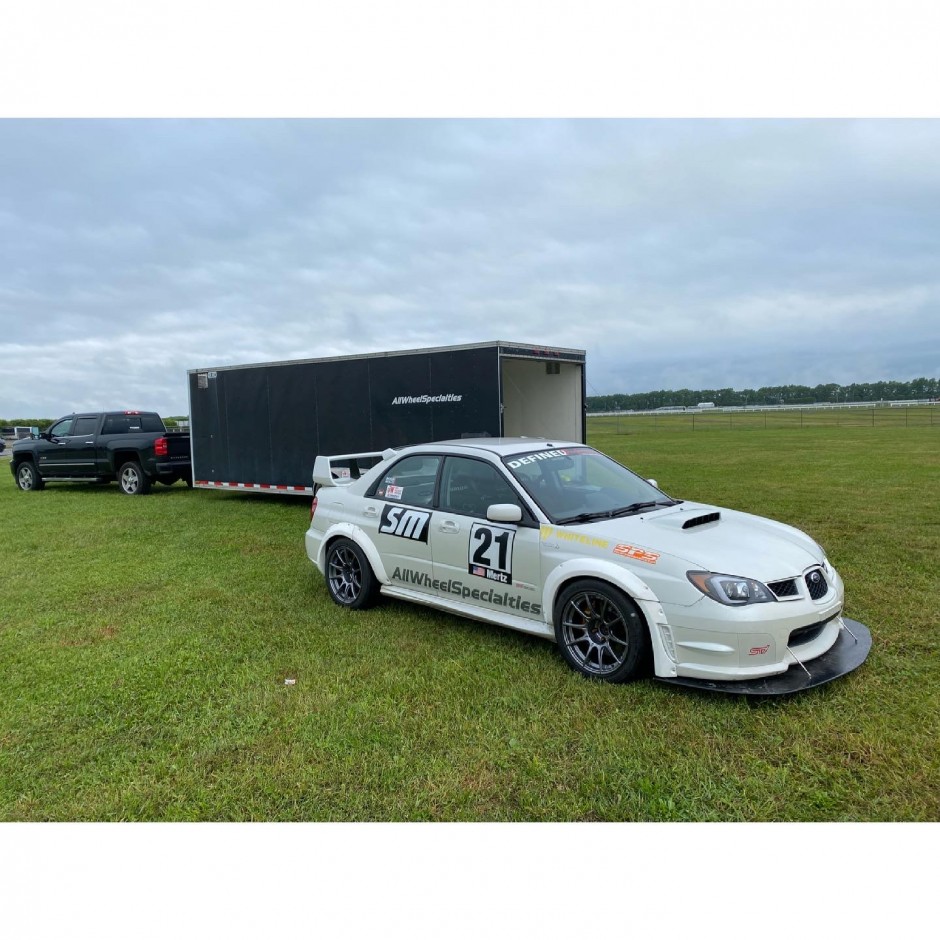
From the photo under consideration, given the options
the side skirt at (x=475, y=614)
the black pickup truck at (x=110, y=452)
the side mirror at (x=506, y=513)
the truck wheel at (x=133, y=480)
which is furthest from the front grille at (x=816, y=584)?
the truck wheel at (x=133, y=480)

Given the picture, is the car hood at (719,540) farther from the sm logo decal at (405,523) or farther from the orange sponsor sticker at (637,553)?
the sm logo decal at (405,523)

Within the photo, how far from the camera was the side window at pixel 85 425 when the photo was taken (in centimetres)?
1575

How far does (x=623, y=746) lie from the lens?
3457 millimetres

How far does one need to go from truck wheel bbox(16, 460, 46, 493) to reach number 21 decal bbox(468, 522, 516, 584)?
50.6 ft

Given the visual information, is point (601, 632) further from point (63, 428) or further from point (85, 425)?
point (63, 428)

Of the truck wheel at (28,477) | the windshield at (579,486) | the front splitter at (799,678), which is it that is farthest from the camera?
the truck wheel at (28,477)

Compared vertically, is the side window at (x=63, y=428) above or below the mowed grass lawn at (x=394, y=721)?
above

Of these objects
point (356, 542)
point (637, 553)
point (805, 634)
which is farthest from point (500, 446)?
point (805, 634)

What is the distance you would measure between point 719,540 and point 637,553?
0.57 metres

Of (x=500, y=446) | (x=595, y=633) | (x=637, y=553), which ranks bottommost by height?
(x=595, y=633)

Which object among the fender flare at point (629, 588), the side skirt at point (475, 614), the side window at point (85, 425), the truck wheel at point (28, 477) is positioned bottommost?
the truck wheel at point (28, 477)

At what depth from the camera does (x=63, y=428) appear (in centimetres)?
1628

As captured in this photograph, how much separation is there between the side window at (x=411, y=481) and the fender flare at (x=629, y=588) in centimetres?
139
